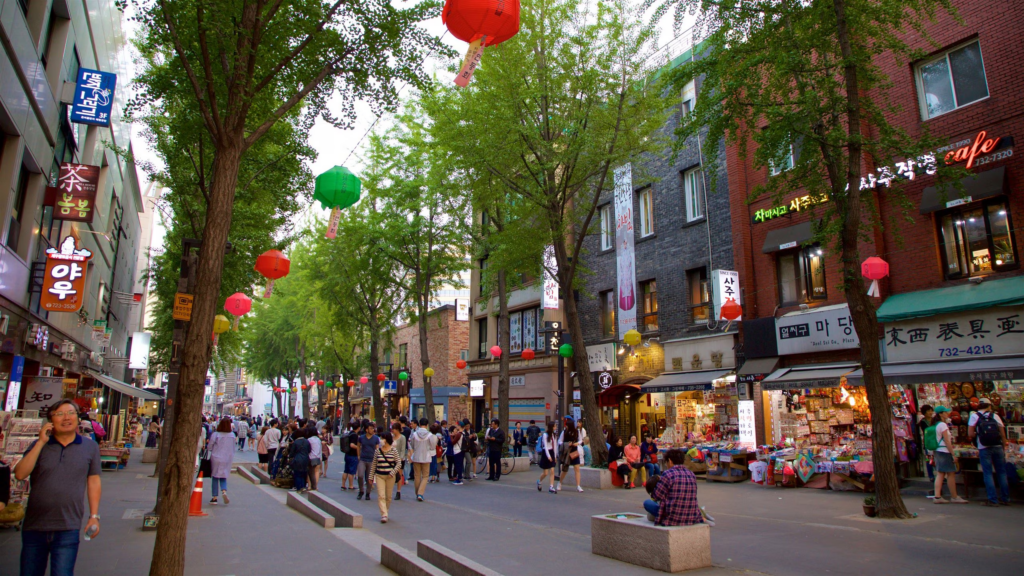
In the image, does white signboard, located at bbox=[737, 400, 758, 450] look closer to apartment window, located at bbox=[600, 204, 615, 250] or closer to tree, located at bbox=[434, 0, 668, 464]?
tree, located at bbox=[434, 0, 668, 464]

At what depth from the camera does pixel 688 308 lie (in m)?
21.0

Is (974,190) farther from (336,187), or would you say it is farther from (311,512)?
(311,512)

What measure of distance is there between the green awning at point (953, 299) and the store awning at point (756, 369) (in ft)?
10.6

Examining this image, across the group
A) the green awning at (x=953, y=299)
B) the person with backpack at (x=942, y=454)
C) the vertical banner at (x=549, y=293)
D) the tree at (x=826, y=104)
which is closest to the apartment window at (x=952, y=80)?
the tree at (x=826, y=104)

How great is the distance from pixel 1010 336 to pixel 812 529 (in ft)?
22.7

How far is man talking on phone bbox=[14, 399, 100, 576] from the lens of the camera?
484cm

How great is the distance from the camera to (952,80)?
14828mm

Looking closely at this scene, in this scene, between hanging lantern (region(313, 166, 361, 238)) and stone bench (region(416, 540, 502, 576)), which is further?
hanging lantern (region(313, 166, 361, 238))

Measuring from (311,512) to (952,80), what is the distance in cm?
1691

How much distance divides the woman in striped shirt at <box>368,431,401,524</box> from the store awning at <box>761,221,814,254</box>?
39.9 feet

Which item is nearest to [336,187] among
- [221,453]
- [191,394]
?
[191,394]

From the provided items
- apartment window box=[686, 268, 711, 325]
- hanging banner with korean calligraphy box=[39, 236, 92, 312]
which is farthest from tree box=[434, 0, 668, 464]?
hanging banner with korean calligraphy box=[39, 236, 92, 312]

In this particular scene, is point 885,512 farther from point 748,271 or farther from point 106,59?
point 106,59

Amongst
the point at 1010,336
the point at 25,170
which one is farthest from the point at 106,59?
the point at 1010,336
